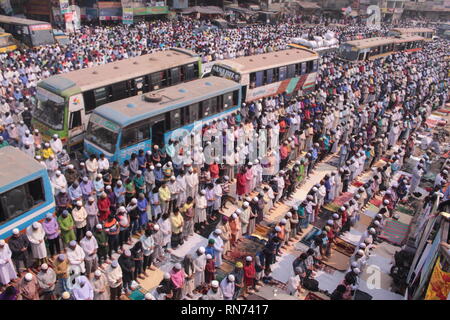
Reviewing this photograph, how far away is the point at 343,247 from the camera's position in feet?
33.6

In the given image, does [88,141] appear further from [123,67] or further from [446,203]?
[446,203]

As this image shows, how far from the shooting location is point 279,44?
110 ft

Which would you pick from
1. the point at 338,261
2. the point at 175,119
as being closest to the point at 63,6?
the point at 175,119

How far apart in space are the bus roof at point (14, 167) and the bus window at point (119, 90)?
582 cm

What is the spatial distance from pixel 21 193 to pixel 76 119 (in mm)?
5368

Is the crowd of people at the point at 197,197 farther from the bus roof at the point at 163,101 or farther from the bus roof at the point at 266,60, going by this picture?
the bus roof at the point at 266,60

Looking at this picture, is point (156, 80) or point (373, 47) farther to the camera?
point (373, 47)

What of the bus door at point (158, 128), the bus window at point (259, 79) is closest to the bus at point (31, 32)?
the bus window at point (259, 79)

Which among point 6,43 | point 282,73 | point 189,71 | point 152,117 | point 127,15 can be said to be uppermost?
point 127,15

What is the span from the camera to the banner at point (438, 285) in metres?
6.24

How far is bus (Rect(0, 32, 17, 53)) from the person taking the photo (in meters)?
23.8

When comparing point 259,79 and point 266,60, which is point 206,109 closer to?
point 259,79

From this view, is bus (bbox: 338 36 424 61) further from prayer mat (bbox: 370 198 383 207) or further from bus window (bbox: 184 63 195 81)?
prayer mat (bbox: 370 198 383 207)

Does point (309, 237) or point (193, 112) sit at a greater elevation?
point (193, 112)
